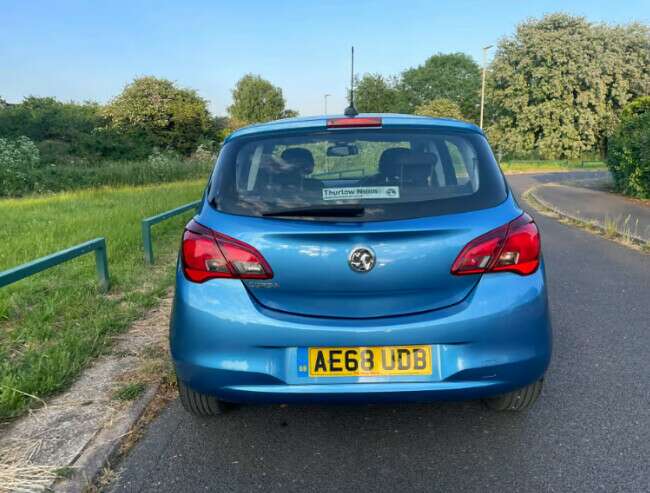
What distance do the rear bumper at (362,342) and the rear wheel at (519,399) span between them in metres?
0.36

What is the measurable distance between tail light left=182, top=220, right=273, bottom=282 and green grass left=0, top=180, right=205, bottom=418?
1405mm

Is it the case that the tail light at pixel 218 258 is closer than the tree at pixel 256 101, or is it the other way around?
the tail light at pixel 218 258

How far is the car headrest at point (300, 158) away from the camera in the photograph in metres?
2.77

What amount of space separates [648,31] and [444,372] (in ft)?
161

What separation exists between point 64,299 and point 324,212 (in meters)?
3.51

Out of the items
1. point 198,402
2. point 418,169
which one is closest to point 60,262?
point 198,402

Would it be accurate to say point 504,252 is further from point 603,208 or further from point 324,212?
point 603,208

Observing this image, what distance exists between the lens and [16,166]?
22.2 metres

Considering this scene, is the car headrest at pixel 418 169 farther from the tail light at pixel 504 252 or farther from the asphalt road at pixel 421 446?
the asphalt road at pixel 421 446

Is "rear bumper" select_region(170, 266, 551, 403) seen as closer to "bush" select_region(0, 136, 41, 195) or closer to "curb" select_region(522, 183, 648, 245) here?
"curb" select_region(522, 183, 648, 245)

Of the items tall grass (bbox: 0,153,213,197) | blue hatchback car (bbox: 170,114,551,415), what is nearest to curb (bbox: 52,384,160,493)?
blue hatchback car (bbox: 170,114,551,415)

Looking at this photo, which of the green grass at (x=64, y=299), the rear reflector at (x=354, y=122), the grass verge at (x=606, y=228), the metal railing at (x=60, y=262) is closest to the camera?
the rear reflector at (x=354, y=122)

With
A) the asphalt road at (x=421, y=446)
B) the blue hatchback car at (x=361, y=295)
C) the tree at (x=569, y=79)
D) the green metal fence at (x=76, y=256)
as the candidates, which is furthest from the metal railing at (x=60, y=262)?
the tree at (x=569, y=79)

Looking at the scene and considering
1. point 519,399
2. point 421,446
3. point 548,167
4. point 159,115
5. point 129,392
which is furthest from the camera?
point 159,115
